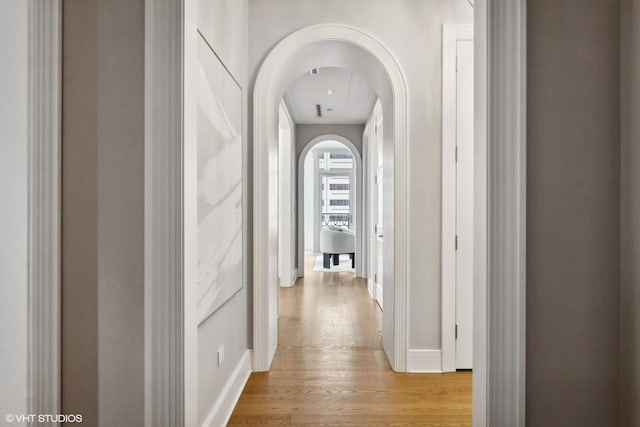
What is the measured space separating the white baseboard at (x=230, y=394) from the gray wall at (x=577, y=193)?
1463mm

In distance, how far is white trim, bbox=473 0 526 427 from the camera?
117 centimetres

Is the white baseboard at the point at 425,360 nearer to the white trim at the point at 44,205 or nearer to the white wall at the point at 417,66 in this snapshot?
the white wall at the point at 417,66

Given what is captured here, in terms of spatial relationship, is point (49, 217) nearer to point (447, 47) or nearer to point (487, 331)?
point (487, 331)

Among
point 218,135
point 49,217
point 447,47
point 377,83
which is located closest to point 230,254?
point 218,135

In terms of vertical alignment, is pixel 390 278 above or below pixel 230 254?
below

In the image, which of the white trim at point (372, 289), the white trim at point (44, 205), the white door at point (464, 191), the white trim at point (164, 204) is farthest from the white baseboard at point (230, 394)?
the white trim at point (372, 289)

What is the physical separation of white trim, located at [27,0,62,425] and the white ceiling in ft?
11.3

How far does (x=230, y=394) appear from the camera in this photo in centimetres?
220

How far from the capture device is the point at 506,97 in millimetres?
1184

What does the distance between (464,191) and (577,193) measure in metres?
1.54

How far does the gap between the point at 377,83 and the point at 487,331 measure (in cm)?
230

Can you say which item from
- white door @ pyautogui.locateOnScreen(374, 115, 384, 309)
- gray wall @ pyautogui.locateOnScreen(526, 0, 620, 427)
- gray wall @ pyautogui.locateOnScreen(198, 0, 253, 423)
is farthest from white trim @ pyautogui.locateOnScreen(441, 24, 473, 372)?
white door @ pyautogui.locateOnScreen(374, 115, 384, 309)

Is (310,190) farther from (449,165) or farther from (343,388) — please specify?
(343,388)

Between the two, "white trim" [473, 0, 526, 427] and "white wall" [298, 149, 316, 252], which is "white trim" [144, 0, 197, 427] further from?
"white wall" [298, 149, 316, 252]
